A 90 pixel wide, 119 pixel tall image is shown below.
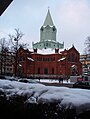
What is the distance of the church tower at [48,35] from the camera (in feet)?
376

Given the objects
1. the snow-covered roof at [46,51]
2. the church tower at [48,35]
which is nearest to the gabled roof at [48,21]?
the church tower at [48,35]

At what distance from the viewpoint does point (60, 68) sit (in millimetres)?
105000

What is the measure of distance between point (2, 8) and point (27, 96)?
3619 mm

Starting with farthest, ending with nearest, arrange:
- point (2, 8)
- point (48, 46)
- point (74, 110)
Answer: point (48, 46), point (2, 8), point (74, 110)

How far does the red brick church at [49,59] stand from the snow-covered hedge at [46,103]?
9169 centimetres

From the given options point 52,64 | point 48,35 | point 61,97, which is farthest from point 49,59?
point 61,97

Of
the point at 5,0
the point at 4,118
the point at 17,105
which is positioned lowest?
the point at 4,118

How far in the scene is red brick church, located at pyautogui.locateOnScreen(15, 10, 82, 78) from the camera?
4094 inches

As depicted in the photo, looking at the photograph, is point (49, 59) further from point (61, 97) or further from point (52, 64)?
point (61, 97)

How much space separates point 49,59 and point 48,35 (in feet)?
41.7

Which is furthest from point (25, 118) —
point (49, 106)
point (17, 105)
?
point (49, 106)

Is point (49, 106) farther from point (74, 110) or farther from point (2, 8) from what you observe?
point (2, 8)

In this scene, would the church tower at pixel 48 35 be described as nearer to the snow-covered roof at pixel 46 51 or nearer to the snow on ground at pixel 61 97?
the snow-covered roof at pixel 46 51

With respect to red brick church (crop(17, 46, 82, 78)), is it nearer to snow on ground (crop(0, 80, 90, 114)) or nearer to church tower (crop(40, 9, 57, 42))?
church tower (crop(40, 9, 57, 42))
